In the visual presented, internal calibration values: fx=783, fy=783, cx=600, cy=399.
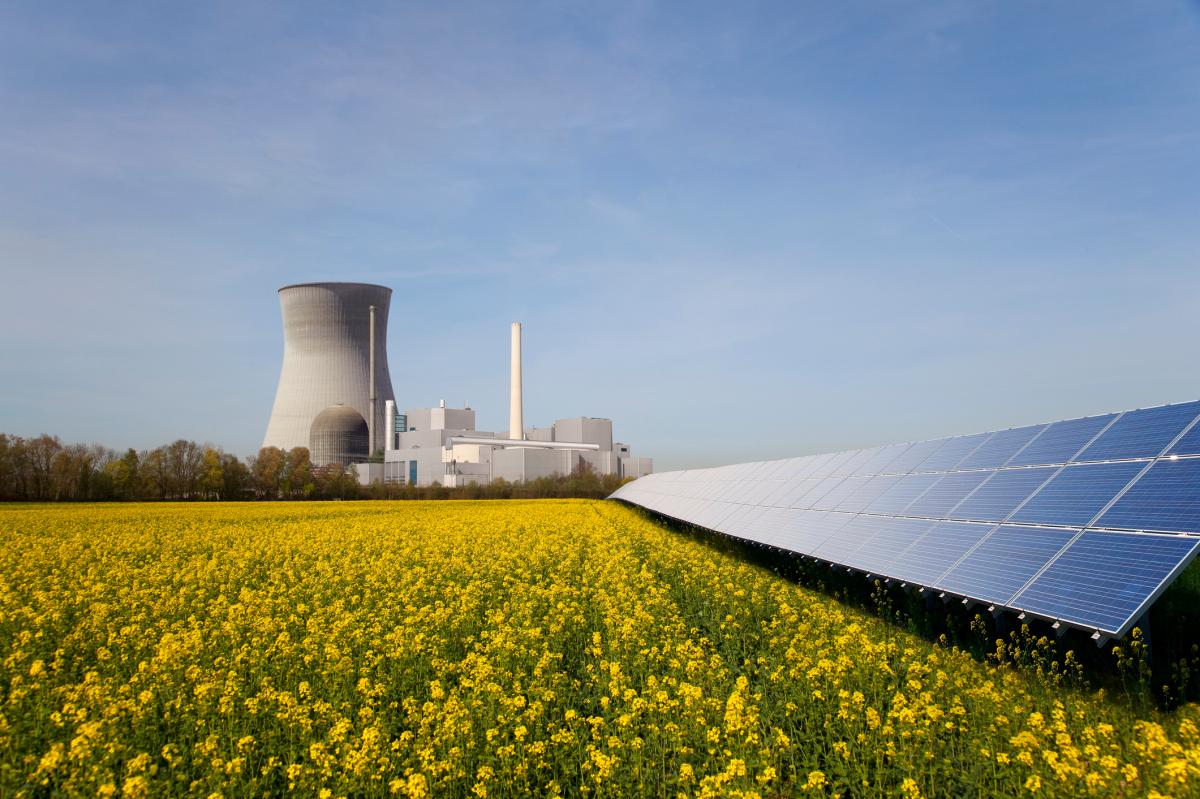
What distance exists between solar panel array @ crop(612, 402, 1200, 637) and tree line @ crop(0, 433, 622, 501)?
66695mm

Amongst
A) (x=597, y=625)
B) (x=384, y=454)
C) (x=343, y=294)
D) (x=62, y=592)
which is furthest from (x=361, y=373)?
(x=597, y=625)

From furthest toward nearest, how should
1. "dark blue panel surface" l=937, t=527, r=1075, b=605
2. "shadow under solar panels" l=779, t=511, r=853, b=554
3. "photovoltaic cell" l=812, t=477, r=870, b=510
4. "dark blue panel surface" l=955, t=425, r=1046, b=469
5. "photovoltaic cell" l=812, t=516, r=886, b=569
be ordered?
"photovoltaic cell" l=812, t=477, r=870, b=510 < "shadow under solar panels" l=779, t=511, r=853, b=554 < "dark blue panel surface" l=955, t=425, r=1046, b=469 < "photovoltaic cell" l=812, t=516, r=886, b=569 < "dark blue panel surface" l=937, t=527, r=1075, b=605

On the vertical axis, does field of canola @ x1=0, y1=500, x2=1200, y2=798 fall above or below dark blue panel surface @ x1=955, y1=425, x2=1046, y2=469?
below

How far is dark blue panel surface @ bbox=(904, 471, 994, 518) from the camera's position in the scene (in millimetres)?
14070

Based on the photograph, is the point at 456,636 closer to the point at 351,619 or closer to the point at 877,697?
the point at 351,619

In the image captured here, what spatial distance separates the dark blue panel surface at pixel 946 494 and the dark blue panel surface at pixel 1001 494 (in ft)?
1.02

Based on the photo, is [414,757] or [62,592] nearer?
[414,757]

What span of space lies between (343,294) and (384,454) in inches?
1035

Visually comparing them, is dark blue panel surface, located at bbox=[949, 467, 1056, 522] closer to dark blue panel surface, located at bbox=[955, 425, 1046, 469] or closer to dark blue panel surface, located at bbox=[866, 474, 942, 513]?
dark blue panel surface, located at bbox=[955, 425, 1046, 469]

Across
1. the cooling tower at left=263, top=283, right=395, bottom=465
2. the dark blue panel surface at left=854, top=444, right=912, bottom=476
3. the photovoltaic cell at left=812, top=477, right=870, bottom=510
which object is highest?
the cooling tower at left=263, top=283, right=395, bottom=465

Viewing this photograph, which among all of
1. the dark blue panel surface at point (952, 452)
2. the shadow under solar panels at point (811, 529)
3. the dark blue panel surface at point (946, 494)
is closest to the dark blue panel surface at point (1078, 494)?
the dark blue panel surface at point (946, 494)

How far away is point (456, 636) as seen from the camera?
11.8 meters

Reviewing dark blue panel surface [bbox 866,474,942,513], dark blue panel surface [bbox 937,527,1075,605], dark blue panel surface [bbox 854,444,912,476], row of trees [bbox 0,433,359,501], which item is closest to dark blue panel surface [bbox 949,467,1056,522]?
dark blue panel surface [bbox 937,527,1075,605]

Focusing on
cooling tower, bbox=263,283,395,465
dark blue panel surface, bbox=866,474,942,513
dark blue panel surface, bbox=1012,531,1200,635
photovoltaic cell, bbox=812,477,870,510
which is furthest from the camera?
cooling tower, bbox=263,283,395,465
